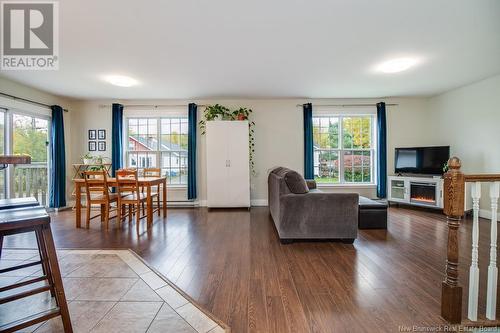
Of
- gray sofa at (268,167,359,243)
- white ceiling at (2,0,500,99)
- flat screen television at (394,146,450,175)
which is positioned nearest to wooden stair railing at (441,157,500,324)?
gray sofa at (268,167,359,243)

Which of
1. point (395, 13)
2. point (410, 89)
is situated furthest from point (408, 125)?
point (395, 13)

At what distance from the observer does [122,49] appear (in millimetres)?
2838

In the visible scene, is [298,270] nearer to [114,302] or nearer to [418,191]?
[114,302]

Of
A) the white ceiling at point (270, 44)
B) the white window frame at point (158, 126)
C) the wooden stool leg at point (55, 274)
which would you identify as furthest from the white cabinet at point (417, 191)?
the wooden stool leg at point (55, 274)

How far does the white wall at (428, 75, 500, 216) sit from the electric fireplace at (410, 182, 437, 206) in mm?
697

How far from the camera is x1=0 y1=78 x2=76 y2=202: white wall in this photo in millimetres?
3842

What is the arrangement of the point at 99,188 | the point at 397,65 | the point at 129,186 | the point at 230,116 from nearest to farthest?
the point at 397,65 < the point at 129,186 < the point at 99,188 < the point at 230,116

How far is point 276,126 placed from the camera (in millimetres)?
5215

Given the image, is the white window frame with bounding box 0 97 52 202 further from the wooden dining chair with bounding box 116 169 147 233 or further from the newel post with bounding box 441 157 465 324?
the newel post with bounding box 441 157 465 324

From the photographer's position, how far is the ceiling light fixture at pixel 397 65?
3.22m

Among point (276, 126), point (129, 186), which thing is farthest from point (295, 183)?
point (276, 126)

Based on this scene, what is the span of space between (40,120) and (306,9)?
17.3 feet

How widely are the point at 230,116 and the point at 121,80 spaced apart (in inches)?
83.4

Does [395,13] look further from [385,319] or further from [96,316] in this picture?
[96,316]
